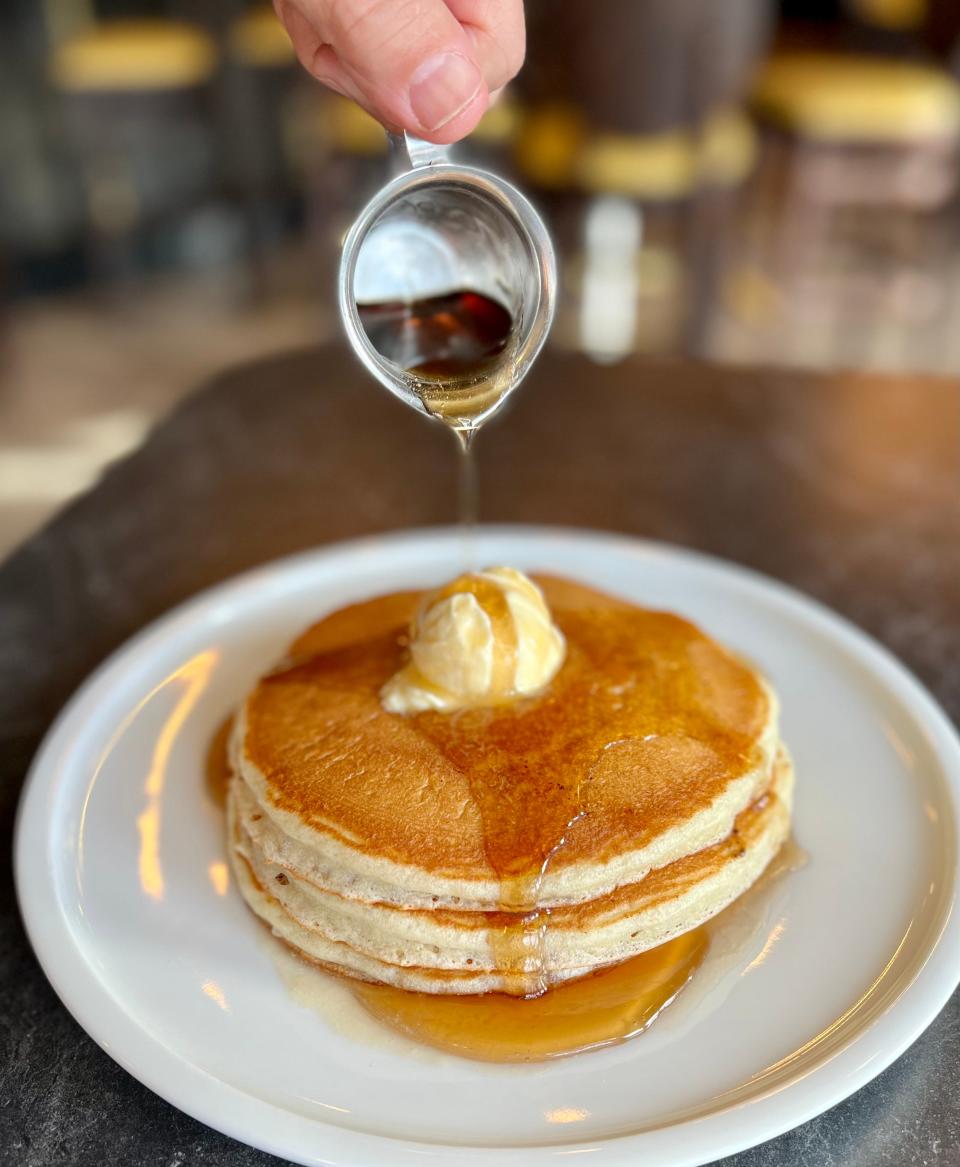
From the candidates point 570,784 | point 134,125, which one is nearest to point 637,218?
point 134,125

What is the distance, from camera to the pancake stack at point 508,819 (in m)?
1.02

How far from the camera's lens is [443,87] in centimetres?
99

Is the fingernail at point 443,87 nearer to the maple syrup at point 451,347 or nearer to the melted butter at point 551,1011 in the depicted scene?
the maple syrup at point 451,347

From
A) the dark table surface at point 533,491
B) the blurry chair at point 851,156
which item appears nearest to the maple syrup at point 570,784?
the dark table surface at point 533,491

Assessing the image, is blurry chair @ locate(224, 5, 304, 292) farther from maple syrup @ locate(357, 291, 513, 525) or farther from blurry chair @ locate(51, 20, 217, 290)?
maple syrup @ locate(357, 291, 513, 525)

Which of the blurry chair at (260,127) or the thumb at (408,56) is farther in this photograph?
the blurry chair at (260,127)

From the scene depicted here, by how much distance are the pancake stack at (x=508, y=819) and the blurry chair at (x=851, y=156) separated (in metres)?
3.75

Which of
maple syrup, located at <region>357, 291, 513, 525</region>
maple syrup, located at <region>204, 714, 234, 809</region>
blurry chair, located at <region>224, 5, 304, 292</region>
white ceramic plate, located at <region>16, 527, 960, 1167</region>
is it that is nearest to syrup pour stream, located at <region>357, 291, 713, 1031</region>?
maple syrup, located at <region>357, 291, 513, 525</region>

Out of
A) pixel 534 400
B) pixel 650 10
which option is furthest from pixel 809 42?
pixel 534 400

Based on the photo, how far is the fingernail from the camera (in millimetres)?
987

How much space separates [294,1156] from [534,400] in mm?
1556

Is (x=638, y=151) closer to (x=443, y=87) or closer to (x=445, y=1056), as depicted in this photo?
(x=443, y=87)

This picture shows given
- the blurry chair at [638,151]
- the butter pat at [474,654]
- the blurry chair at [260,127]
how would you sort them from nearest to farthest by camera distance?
1. the butter pat at [474,654]
2. the blurry chair at [638,151]
3. the blurry chair at [260,127]

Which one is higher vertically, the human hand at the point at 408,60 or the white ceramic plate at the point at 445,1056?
the human hand at the point at 408,60
